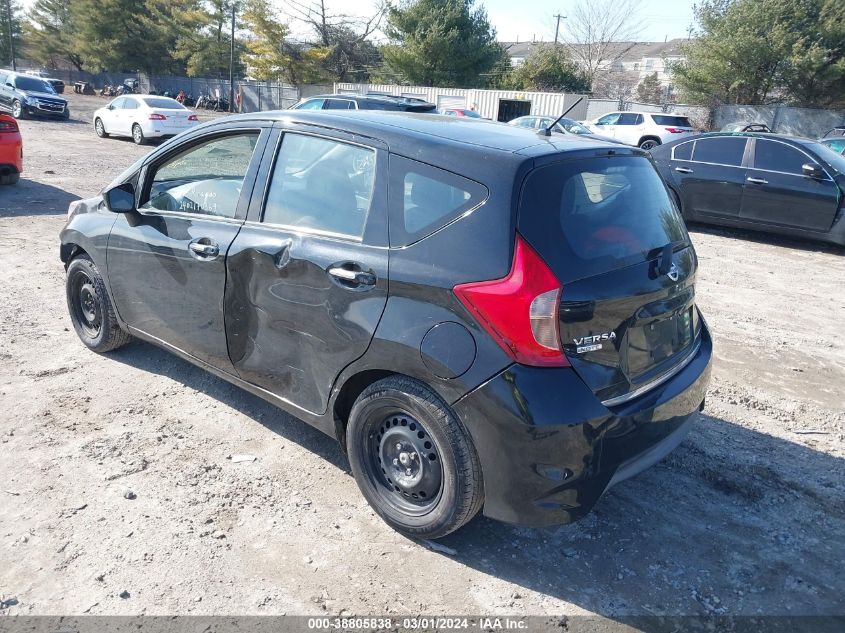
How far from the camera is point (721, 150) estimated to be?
32.8ft

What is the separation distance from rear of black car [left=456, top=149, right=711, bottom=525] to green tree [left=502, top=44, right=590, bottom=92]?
142 ft

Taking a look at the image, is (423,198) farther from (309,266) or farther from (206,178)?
(206,178)

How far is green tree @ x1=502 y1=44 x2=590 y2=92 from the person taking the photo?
43.0 meters

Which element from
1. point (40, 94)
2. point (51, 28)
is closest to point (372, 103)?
point (40, 94)

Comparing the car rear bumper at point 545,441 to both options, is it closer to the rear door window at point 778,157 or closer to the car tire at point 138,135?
the rear door window at point 778,157

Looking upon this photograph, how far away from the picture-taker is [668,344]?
297 centimetres

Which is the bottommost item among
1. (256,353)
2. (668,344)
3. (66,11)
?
(256,353)

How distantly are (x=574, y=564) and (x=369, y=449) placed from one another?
1.05 m

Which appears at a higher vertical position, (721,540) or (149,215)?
(149,215)

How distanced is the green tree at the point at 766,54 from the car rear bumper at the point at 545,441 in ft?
120

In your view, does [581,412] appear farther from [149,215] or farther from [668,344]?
[149,215]

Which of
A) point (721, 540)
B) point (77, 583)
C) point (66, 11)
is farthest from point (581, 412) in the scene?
point (66, 11)

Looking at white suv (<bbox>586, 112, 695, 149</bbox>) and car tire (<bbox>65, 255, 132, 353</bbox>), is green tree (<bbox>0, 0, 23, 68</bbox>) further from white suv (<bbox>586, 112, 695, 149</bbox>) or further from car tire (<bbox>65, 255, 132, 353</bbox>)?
car tire (<bbox>65, 255, 132, 353</bbox>)

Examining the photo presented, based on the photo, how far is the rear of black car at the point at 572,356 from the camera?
8.00 ft
